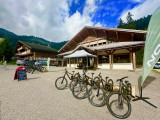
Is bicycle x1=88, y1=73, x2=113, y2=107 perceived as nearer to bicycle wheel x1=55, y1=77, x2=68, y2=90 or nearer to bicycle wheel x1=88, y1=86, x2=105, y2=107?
bicycle wheel x1=88, y1=86, x2=105, y2=107

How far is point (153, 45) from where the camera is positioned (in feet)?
8.34

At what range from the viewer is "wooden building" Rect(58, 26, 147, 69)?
1085cm

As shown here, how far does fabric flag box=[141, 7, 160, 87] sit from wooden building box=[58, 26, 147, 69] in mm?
8109

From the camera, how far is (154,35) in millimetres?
2590

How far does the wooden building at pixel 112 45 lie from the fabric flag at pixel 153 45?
319 inches

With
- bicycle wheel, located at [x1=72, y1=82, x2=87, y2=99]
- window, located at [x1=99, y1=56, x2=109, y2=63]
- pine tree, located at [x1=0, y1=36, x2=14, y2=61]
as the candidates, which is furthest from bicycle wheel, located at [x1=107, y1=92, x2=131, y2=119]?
pine tree, located at [x1=0, y1=36, x2=14, y2=61]

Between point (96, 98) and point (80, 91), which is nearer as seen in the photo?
point (96, 98)

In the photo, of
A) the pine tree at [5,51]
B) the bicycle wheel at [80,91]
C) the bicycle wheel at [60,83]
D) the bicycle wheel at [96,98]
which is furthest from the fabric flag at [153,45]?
the pine tree at [5,51]

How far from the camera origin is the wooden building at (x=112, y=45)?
10.9 metres

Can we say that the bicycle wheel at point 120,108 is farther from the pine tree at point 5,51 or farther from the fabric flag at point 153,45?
the pine tree at point 5,51

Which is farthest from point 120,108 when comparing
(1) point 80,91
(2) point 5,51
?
(2) point 5,51

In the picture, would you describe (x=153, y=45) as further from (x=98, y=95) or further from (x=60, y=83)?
(x=60, y=83)

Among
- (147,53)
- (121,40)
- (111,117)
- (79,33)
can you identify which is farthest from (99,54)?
(111,117)

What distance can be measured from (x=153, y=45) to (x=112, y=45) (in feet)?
35.3
